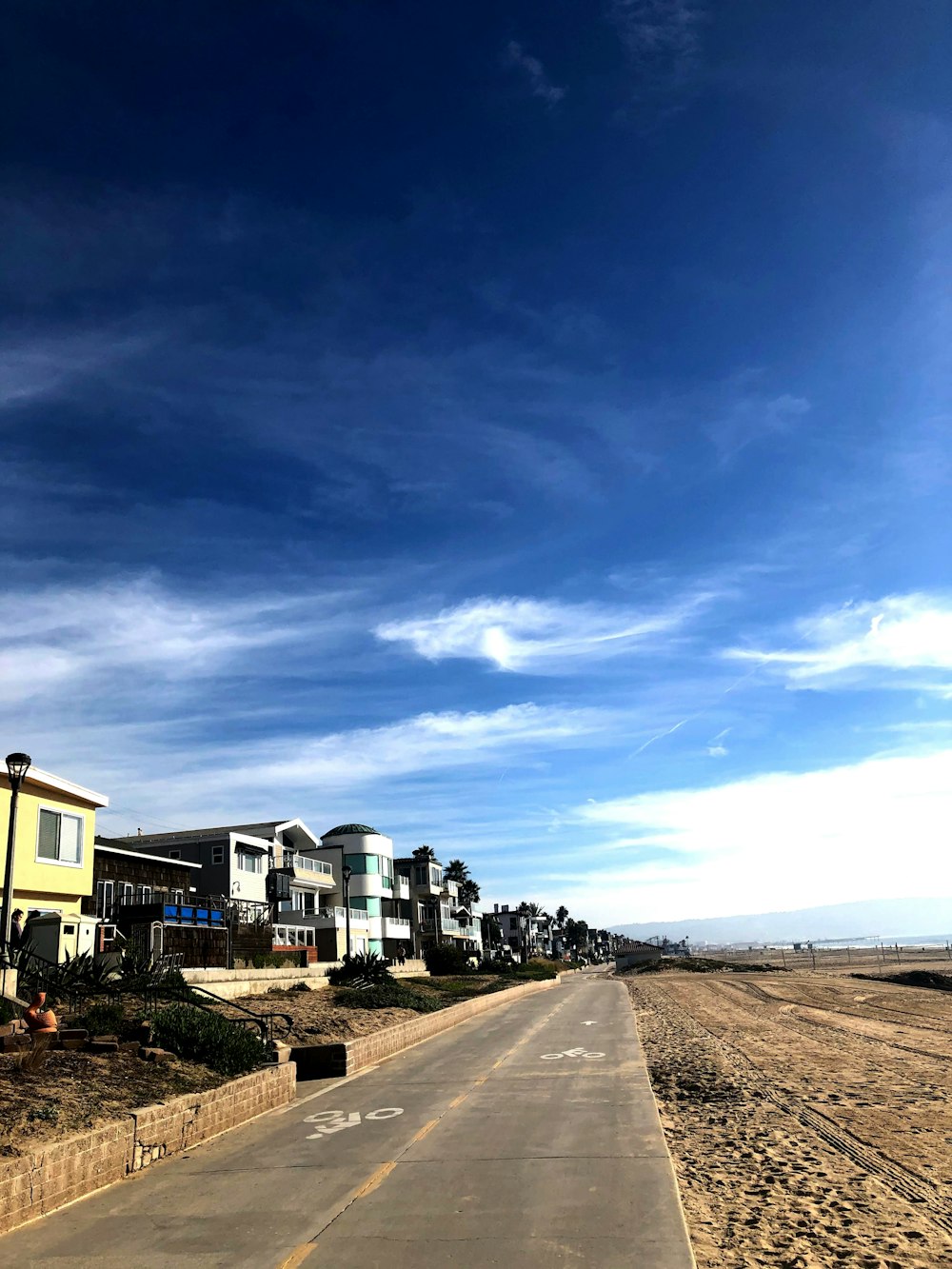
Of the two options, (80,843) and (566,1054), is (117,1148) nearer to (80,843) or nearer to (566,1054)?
(566,1054)

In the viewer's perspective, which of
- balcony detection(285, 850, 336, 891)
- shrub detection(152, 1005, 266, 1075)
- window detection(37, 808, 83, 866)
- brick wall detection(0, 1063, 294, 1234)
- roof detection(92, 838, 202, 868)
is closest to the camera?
brick wall detection(0, 1063, 294, 1234)

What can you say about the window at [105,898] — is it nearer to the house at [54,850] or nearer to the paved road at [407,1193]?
the house at [54,850]

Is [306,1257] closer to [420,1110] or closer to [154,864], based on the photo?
[420,1110]

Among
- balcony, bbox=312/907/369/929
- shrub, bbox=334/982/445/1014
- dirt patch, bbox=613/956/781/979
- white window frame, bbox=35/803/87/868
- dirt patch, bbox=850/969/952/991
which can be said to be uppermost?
white window frame, bbox=35/803/87/868

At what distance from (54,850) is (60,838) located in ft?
1.24

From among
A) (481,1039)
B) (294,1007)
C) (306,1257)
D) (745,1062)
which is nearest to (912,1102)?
(745,1062)

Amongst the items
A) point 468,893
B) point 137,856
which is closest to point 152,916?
point 137,856

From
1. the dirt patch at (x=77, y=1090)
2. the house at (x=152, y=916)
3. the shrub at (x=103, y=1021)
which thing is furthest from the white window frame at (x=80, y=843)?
the dirt patch at (x=77, y=1090)

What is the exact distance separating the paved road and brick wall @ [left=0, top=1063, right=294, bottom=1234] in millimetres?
211

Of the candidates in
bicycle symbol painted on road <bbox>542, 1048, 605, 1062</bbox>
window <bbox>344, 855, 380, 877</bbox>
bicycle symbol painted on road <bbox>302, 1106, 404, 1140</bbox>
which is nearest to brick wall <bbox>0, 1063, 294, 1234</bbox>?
bicycle symbol painted on road <bbox>302, 1106, 404, 1140</bbox>

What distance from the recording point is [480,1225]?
29.1 feet

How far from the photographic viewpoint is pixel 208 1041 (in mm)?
16000

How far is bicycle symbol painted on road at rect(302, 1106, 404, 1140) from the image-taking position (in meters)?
14.0

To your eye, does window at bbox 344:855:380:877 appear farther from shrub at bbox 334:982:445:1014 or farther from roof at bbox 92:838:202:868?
shrub at bbox 334:982:445:1014
